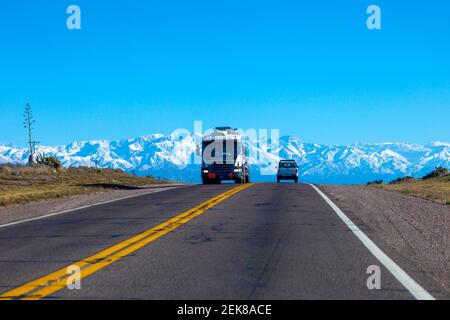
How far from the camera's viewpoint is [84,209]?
1883 cm

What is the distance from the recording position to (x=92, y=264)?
8.71m

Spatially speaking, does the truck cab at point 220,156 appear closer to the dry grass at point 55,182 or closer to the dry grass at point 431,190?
the dry grass at point 55,182

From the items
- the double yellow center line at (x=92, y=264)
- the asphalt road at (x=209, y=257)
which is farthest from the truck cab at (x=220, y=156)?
the double yellow center line at (x=92, y=264)

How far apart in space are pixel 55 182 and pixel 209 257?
33.9 metres

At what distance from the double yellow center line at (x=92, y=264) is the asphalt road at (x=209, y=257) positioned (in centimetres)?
14

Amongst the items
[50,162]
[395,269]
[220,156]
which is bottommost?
[395,269]

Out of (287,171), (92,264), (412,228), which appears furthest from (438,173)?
(92,264)

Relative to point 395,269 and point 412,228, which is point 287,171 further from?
point 395,269

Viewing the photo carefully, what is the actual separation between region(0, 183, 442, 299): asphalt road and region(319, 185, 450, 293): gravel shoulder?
2.15 ft

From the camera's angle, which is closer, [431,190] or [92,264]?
[92,264]

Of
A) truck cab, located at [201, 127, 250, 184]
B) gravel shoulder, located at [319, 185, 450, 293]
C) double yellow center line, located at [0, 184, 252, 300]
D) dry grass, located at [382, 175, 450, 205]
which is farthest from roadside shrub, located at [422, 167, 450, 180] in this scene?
double yellow center line, located at [0, 184, 252, 300]

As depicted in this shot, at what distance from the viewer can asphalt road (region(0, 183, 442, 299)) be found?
23.1ft

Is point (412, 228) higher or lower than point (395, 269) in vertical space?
lower
